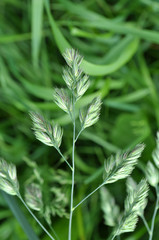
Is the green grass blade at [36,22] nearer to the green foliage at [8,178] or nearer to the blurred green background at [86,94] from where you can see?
the blurred green background at [86,94]

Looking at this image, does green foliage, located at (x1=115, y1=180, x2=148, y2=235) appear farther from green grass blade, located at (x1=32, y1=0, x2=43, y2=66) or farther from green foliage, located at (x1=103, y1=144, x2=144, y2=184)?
green grass blade, located at (x1=32, y1=0, x2=43, y2=66)

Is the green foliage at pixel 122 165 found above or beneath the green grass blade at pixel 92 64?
beneath

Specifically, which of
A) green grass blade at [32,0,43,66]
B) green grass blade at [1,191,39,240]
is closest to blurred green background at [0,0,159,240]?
green grass blade at [32,0,43,66]

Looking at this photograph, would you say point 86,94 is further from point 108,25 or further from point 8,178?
point 8,178

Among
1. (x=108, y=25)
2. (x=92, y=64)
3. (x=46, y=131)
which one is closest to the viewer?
(x=46, y=131)

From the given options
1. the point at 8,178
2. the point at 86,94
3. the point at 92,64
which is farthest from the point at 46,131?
the point at 86,94

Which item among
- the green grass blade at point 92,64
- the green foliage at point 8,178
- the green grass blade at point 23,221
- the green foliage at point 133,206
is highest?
the green grass blade at point 92,64

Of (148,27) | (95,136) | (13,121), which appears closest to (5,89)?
(13,121)

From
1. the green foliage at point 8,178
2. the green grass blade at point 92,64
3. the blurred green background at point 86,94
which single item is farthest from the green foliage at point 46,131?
the blurred green background at point 86,94

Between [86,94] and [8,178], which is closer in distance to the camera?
[8,178]
